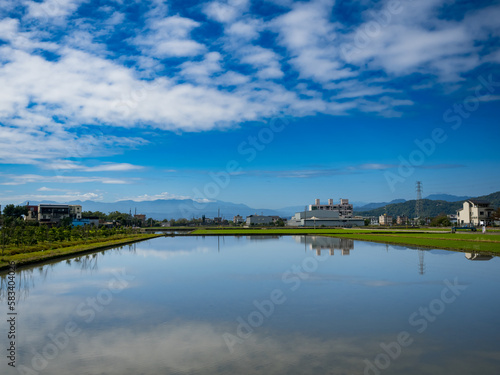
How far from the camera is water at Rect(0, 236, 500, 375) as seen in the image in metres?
6.69

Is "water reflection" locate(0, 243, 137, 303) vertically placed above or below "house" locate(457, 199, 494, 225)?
below

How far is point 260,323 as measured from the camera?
9078 mm

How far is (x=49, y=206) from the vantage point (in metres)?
81.2

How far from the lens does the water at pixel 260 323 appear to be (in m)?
6.69

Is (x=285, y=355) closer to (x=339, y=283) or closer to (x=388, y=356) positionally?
(x=388, y=356)

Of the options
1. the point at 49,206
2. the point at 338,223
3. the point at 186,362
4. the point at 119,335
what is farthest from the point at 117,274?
the point at 338,223

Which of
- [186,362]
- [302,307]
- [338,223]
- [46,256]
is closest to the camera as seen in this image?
[186,362]

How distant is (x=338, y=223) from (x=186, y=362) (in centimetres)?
9914

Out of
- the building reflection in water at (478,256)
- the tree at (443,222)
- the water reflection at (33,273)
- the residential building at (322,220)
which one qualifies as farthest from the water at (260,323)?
the residential building at (322,220)

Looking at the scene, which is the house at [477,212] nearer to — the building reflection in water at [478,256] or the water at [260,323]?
the building reflection in water at [478,256]

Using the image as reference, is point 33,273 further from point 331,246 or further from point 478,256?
point 478,256

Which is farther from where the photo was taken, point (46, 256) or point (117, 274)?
point (46, 256)

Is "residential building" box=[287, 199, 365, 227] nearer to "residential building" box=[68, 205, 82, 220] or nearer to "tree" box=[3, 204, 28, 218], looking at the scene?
"residential building" box=[68, 205, 82, 220]

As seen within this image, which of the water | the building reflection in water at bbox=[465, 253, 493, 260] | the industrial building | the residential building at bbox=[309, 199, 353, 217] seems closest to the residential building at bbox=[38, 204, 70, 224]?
the industrial building
